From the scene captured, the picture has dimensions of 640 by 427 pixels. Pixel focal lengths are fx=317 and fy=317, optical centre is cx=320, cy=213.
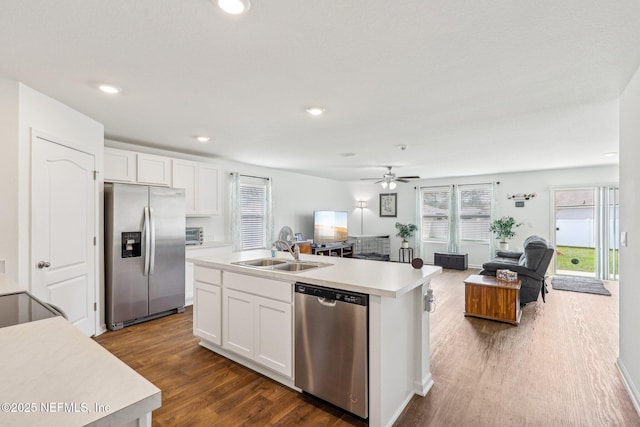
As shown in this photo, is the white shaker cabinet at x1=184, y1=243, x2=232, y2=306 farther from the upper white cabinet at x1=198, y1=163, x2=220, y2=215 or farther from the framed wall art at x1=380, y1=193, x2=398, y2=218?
the framed wall art at x1=380, y1=193, x2=398, y2=218

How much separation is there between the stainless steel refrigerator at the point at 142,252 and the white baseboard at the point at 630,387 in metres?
4.59

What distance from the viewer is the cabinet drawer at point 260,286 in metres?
2.41

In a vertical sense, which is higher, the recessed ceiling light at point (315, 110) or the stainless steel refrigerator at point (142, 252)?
the recessed ceiling light at point (315, 110)

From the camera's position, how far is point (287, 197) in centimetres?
730

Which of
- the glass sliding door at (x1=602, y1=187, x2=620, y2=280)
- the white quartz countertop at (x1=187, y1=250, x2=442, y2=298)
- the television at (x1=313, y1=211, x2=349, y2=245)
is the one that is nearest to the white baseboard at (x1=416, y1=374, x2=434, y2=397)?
the white quartz countertop at (x1=187, y1=250, x2=442, y2=298)

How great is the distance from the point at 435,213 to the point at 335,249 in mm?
2874

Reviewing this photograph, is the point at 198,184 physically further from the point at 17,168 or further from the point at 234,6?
the point at 234,6

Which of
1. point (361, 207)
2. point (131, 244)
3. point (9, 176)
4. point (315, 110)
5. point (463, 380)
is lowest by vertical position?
point (463, 380)

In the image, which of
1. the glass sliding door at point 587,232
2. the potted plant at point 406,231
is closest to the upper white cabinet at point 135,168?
the potted plant at point 406,231

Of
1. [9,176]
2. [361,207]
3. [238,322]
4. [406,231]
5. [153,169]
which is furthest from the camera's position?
[361,207]

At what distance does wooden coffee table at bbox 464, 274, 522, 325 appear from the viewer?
3875 mm

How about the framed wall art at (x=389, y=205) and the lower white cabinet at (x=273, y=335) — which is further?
the framed wall art at (x=389, y=205)

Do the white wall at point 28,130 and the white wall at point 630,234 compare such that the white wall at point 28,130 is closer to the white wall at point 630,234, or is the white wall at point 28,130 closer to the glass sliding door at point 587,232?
the white wall at point 630,234

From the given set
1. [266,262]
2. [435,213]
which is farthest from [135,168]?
[435,213]
